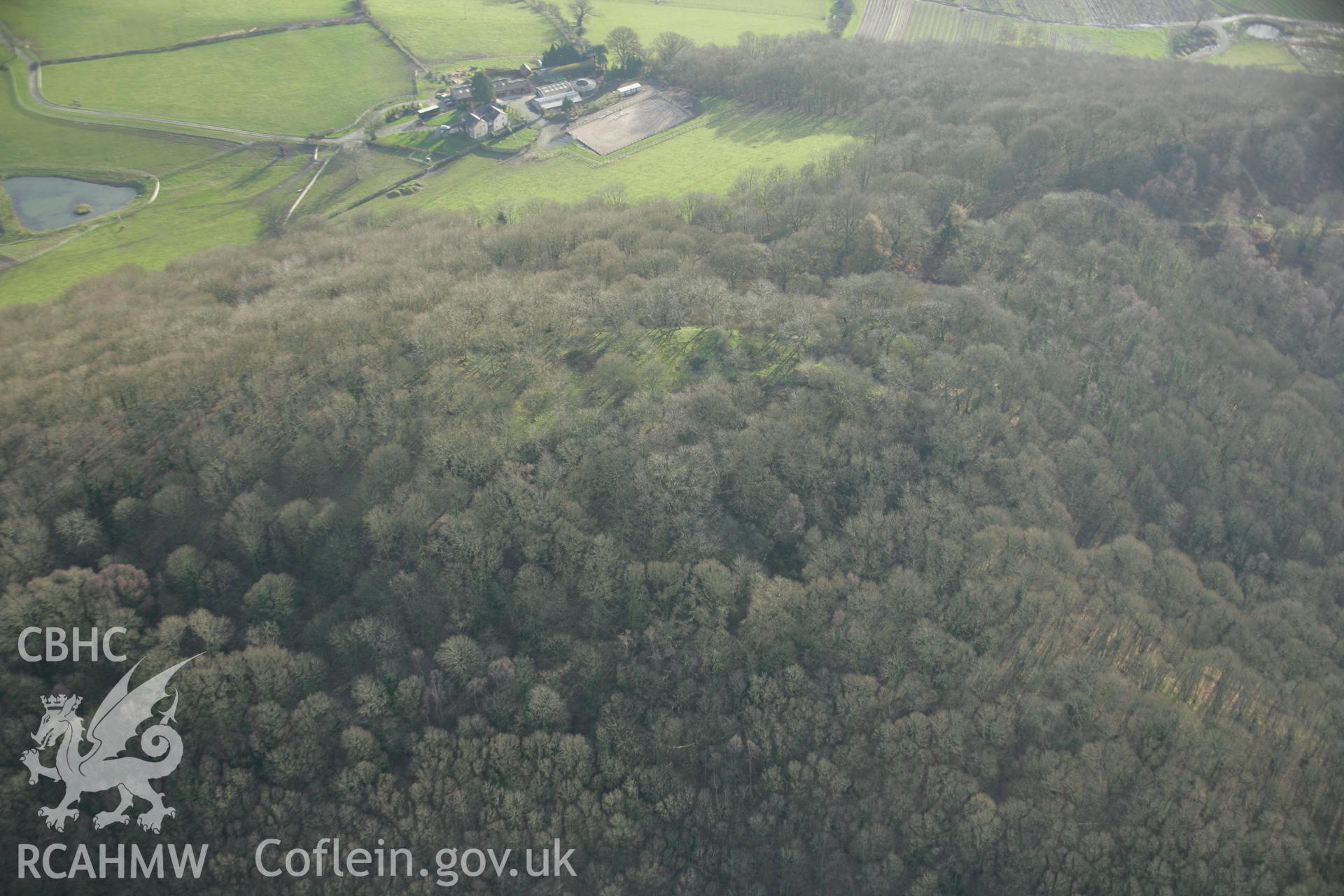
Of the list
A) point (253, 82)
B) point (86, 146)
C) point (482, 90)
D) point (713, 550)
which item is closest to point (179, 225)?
point (86, 146)

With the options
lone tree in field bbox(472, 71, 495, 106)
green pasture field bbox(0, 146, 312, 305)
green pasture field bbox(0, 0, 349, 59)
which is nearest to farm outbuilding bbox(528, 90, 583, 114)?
lone tree in field bbox(472, 71, 495, 106)

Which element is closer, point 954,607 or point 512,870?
point 512,870

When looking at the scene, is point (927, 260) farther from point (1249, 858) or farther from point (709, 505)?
point (1249, 858)

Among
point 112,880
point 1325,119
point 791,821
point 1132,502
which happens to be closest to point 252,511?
point 112,880

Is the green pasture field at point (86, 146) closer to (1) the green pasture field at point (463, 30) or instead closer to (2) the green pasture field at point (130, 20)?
(2) the green pasture field at point (130, 20)

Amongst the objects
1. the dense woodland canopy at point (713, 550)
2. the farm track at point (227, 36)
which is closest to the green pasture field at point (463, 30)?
the farm track at point (227, 36)

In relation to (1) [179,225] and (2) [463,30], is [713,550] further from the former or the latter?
(2) [463,30]

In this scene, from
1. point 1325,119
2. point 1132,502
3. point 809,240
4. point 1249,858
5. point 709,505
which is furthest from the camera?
point 1325,119
